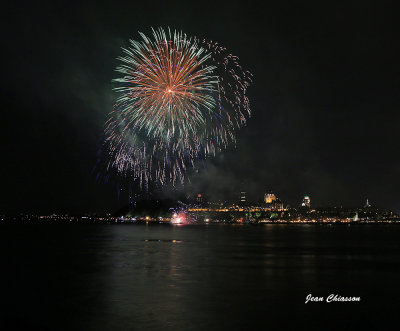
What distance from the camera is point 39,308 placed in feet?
60.3

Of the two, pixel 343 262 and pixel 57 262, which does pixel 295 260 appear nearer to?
pixel 343 262

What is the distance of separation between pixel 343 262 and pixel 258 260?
6.64 meters

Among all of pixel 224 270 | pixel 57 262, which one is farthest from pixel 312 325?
pixel 57 262

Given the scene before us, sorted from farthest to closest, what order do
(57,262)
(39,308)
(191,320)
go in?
(57,262) → (39,308) → (191,320)

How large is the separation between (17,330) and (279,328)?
8646 millimetres

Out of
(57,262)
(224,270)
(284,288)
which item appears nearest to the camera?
(284,288)

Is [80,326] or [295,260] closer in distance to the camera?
[80,326]

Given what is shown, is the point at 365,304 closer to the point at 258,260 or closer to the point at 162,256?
the point at 258,260

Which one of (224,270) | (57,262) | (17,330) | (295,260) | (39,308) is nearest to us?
(17,330)

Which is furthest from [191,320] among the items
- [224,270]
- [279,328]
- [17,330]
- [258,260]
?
[258,260]

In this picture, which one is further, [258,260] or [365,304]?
[258,260]

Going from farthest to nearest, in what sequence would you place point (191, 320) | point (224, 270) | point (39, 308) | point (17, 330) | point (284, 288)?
point (224, 270)
point (284, 288)
point (39, 308)
point (191, 320)
point (17, 330)

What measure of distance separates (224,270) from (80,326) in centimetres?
1577

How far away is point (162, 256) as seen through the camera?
131 feet
